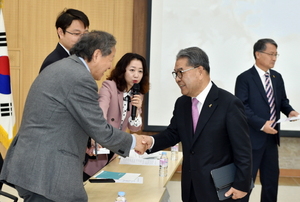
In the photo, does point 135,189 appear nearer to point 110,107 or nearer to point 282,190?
point 110,107

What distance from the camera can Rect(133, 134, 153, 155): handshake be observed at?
2395 millimetres

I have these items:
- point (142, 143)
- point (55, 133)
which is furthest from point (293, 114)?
point (55, 133)

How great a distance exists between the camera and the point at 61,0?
19.1 feet

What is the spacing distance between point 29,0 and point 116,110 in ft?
10.9

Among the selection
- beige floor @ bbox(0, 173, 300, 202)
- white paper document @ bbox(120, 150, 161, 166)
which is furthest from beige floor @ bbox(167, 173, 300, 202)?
white paper document @ bbox(120, 150, 161, 166)

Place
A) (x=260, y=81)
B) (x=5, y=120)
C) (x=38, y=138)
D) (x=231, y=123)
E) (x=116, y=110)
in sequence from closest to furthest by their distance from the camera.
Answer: (x=38, y=138) → (x=231, y=123) → (x=116, y=110) → (x=260, y=81) → (x=5, y=120)

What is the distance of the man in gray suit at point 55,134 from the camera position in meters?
1.87

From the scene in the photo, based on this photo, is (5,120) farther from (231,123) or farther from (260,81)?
(231,123)

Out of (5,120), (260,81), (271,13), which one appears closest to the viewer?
(260,81)

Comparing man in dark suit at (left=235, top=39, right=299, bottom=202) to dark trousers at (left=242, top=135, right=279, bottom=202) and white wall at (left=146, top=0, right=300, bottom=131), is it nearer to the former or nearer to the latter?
dark trousers at (left=242, top=135, right=279, bottom=202)

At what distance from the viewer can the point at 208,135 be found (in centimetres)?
230

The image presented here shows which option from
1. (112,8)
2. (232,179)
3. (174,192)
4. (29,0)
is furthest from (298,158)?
(29,0)

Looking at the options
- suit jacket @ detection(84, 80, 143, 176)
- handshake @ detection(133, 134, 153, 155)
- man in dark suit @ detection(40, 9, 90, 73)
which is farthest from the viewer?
suit jacket @ detection(84, 80, 143, 176)

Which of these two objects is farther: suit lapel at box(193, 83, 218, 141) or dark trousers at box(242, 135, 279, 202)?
dark trousers at box(242, 135, 279, 202)
